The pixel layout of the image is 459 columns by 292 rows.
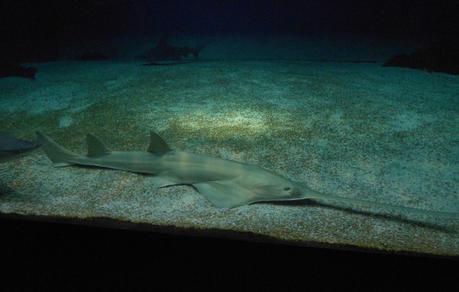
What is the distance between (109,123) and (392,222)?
12.8 ft

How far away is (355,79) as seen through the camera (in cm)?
743

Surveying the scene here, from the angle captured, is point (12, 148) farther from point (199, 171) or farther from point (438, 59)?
point (438, 59)

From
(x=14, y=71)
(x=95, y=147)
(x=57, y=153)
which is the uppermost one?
(x=14, y=71)

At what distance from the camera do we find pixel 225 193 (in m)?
2.86

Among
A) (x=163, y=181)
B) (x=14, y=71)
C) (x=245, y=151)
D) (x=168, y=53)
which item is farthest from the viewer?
(x=168, y=53)

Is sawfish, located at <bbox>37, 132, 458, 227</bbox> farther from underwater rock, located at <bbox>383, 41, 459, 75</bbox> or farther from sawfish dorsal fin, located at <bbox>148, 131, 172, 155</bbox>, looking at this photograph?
underwater rock, located at <bbox>383, 41, 459, 75</bbox>

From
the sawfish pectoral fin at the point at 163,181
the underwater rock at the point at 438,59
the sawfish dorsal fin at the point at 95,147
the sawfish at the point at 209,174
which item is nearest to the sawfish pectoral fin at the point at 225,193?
the sawfish at the point at 209,174

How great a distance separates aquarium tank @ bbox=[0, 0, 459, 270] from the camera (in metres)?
2.43

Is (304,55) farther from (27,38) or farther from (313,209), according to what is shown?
(313,209)

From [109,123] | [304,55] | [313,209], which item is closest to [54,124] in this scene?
[109,123]

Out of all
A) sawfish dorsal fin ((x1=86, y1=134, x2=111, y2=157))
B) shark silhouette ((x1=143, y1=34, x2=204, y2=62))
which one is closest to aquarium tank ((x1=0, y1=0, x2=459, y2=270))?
sawfish dorsal fin ((x1=86, y1=134, x2=111, y2=157))

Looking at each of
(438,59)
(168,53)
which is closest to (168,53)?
(168,53)

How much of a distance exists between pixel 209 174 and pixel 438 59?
27.7 feet

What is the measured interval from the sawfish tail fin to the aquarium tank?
0.01 m
